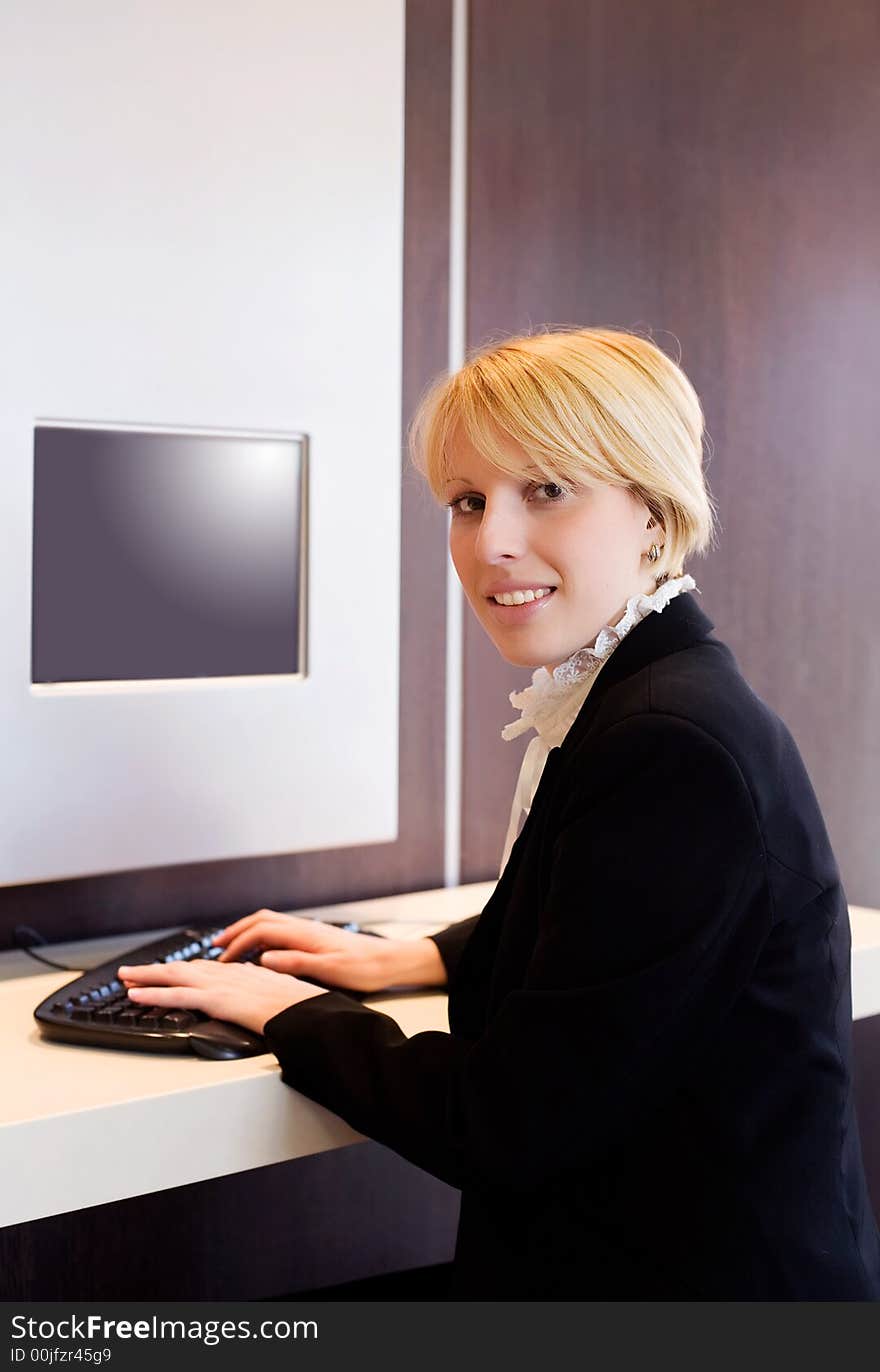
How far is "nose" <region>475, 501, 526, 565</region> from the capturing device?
1.14 meters

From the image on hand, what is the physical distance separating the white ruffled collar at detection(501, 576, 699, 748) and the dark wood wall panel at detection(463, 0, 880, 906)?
2.37 ft

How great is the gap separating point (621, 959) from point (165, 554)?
2.54ft

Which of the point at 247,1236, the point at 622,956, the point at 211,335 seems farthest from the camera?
the point at 247,1236

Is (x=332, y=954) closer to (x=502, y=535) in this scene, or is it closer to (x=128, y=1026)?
(x=128, y=1026)

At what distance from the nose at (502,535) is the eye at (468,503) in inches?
2.3

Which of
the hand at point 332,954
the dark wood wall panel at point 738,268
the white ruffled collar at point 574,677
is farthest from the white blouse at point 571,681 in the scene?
the dark wood wall panel at point 738,268

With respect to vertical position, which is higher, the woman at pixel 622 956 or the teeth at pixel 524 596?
the teeth at pixel 524 596

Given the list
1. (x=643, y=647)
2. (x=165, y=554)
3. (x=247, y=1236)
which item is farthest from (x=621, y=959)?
(x=247, y=1236)

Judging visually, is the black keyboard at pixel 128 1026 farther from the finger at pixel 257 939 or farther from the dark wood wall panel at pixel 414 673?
the dark wood wall panel at pixel 414 673

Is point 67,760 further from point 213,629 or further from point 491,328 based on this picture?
point 491,328

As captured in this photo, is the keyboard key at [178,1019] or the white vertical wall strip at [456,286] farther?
the white vertical wall strip at [456,286]

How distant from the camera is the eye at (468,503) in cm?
121

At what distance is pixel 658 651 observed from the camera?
1.10m

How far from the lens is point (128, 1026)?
3.98ft
